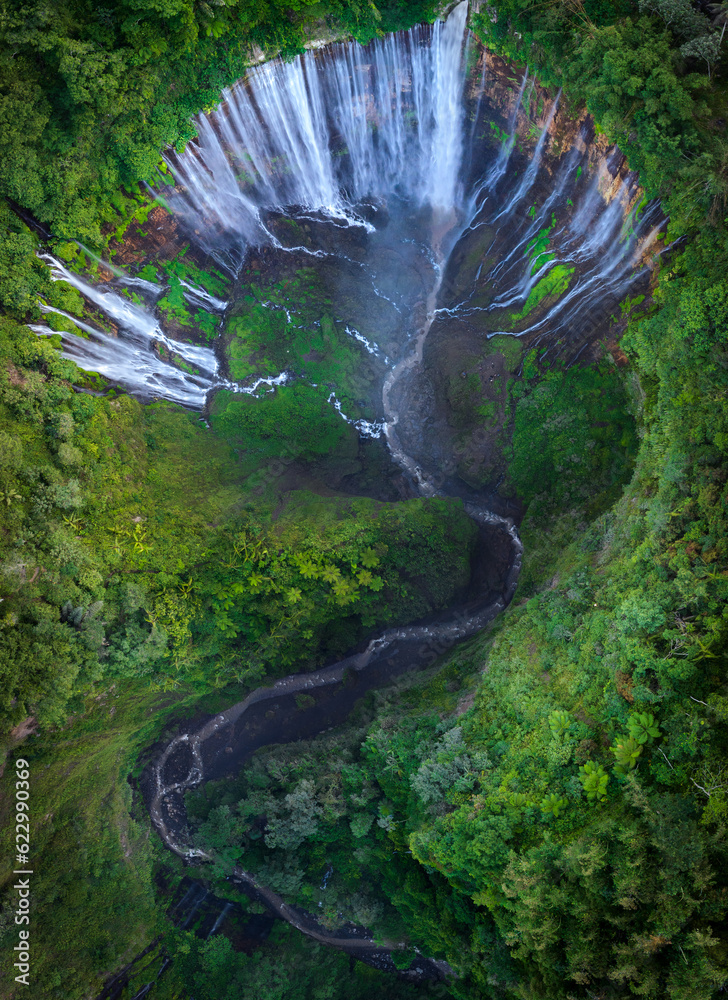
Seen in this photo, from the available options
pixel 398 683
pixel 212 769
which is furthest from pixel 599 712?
pixel 212 769

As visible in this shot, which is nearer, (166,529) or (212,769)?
(166,529)

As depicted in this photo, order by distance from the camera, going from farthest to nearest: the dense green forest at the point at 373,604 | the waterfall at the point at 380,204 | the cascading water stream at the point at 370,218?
1. the cascading water stream at the point at 370,218
2. the waterfall at the point at 380,204
3. the dense green forest at the point at 373,604

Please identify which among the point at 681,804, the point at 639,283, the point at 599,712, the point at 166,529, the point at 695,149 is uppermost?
the point at 695,149

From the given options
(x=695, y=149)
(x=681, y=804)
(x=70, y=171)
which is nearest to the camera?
(x=681, y=804)

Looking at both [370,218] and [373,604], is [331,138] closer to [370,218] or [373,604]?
[370,218]

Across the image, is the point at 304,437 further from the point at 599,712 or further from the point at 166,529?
the point at 599,712

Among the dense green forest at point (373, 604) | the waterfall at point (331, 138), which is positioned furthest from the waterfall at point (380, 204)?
the dense green forest at point (373, 604)

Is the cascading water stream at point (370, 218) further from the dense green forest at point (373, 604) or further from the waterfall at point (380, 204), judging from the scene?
the dense green forest at point (373, 604)

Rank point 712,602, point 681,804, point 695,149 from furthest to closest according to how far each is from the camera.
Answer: point 695,149, point 712,602, point 681,804

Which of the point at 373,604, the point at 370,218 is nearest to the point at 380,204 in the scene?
the point at 370,218
